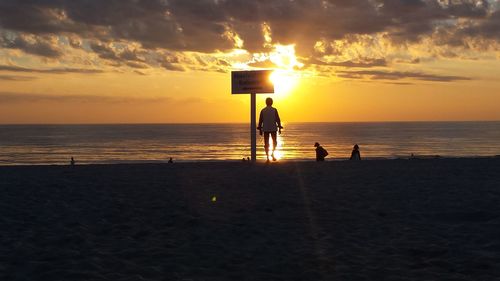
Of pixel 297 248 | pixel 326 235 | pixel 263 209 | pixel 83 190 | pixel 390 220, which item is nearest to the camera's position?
pixel 297 248

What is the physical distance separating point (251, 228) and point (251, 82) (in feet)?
43.2

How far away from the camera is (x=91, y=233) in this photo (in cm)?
746

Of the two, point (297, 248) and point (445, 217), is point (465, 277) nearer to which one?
point (297, 248)

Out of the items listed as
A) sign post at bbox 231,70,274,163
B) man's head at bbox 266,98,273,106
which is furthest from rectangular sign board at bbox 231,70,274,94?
man's head at bbox 266,98,273,106

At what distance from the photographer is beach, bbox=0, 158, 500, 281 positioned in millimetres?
5777

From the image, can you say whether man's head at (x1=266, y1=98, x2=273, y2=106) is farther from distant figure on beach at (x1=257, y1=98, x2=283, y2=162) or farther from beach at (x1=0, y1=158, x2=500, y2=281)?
beach at (x1=0, y1=158, x2=500, y2=281)

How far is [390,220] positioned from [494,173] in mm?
7621

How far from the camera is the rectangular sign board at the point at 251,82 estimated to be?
20297 millimetres

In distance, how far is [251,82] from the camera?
20.4 metres

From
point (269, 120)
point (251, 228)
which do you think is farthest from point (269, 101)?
point (251, 228)

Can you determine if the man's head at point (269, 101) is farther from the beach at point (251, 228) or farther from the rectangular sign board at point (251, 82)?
the beach at point (251, 228)

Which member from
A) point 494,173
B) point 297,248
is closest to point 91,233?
point 297,248

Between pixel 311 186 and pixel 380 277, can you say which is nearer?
pixel 380 277

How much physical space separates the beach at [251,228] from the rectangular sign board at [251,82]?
762 centimetres
